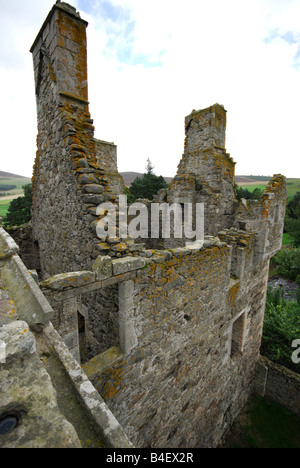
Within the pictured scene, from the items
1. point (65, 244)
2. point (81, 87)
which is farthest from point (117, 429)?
point (81, 87)

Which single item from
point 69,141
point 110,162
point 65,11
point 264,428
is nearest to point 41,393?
point 69,141

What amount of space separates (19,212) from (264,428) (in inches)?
1205

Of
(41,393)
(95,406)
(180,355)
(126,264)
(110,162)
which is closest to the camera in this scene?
(41,393)

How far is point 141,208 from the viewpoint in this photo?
12.0 metres

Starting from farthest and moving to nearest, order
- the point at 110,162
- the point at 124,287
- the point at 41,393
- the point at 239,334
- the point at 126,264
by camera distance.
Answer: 1. the point at 110,162
2. the point at 239,334
3. the point at 124,287
4. the point at 126,264
5. the point at 41,393

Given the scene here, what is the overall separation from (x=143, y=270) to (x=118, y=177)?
1594cm

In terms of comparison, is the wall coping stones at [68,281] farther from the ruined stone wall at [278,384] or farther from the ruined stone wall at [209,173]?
the ruined stone wall at [278,384]

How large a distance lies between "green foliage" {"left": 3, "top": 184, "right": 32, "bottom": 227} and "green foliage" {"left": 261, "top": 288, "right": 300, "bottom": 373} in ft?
91.0

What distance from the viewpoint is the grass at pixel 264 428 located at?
8.63 m

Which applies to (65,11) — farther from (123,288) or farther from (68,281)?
(123,288)

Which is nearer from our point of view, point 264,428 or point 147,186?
point 264,428

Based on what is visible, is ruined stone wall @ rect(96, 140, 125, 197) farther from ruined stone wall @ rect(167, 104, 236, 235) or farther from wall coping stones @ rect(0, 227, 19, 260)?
wall coping stones @ rect(0, 227, 19, 260)

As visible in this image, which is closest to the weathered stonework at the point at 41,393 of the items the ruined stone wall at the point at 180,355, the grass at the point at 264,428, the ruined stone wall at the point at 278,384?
the ruined stone wall at the point at 180,355

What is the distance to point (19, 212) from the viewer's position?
28828 millimetres
